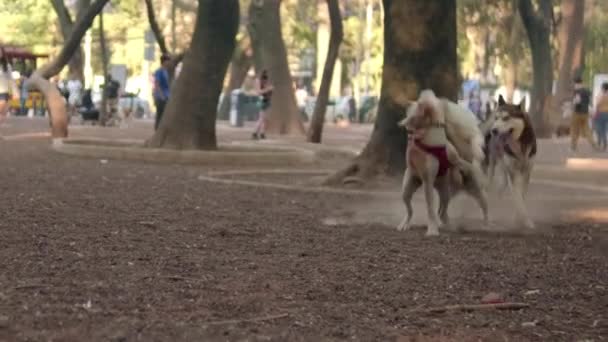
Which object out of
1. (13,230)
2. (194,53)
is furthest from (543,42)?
(13,230)

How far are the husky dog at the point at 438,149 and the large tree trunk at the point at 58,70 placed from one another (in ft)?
50.2

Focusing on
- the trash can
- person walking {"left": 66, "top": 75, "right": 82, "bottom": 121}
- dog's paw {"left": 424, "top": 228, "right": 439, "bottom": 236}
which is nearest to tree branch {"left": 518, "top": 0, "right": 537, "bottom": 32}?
the trash can

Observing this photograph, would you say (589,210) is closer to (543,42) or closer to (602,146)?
(602,146)

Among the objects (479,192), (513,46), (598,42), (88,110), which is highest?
(598,42)

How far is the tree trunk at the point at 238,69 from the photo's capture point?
5534 cm

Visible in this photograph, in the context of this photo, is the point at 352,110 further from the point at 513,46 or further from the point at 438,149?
the point at 438,149

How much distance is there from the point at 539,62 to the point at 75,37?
667 inches

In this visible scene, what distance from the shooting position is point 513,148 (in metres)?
12.0

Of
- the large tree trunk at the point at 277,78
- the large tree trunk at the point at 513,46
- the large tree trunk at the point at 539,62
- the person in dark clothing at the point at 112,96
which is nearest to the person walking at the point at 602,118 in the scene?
the large tree trunk at the point at 277,78

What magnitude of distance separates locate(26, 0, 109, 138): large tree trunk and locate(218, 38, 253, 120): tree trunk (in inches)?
1050

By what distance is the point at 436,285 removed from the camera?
8.37 metres

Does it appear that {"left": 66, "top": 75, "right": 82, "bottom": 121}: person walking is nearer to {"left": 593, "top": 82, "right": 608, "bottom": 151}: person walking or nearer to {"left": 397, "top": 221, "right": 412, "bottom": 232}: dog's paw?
{"left": 593, "top": 82, "right": 608, "bottom": 151}: person walking

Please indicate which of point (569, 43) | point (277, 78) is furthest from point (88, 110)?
point (569, 43)

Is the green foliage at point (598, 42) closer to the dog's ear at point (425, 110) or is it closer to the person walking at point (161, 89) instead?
the person walking at point (161, 89)
